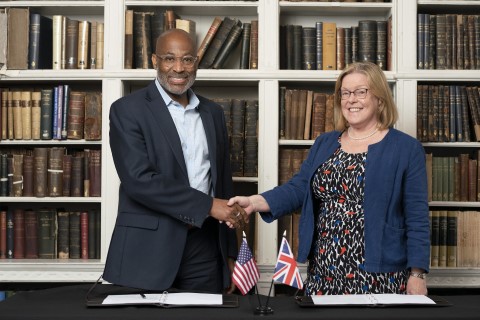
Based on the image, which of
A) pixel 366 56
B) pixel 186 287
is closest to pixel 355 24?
pixel 366 56

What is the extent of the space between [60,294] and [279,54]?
2.05 m

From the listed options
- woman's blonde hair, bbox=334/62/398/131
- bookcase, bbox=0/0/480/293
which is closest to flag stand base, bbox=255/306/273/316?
woman's blonde hair, bbox=334/62/398/131

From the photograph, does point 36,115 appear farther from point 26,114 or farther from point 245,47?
point 245,47

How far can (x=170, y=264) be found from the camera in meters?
2.58

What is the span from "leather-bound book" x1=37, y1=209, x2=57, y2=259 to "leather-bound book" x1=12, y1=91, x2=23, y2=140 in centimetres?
45

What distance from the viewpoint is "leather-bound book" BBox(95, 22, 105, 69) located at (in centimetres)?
358

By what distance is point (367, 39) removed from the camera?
358 cm

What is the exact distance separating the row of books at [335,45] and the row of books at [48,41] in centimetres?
108

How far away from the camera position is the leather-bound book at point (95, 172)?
358 centimetres

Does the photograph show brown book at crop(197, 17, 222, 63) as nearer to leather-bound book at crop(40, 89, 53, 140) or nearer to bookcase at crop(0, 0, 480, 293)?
bookcase at crop(0, 0, 480, 293)

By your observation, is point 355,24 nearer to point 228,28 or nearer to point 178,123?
point 228,28

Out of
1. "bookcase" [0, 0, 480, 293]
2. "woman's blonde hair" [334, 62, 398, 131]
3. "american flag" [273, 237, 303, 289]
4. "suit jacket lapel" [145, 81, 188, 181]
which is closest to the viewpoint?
"american flag" [273, 237, 303, 289]

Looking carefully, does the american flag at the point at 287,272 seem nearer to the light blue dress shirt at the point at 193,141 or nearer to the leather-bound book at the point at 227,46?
the light blue dress shirt at the point at 193,141

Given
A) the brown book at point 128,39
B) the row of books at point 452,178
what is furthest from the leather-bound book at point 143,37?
the row of books at point 452,178
